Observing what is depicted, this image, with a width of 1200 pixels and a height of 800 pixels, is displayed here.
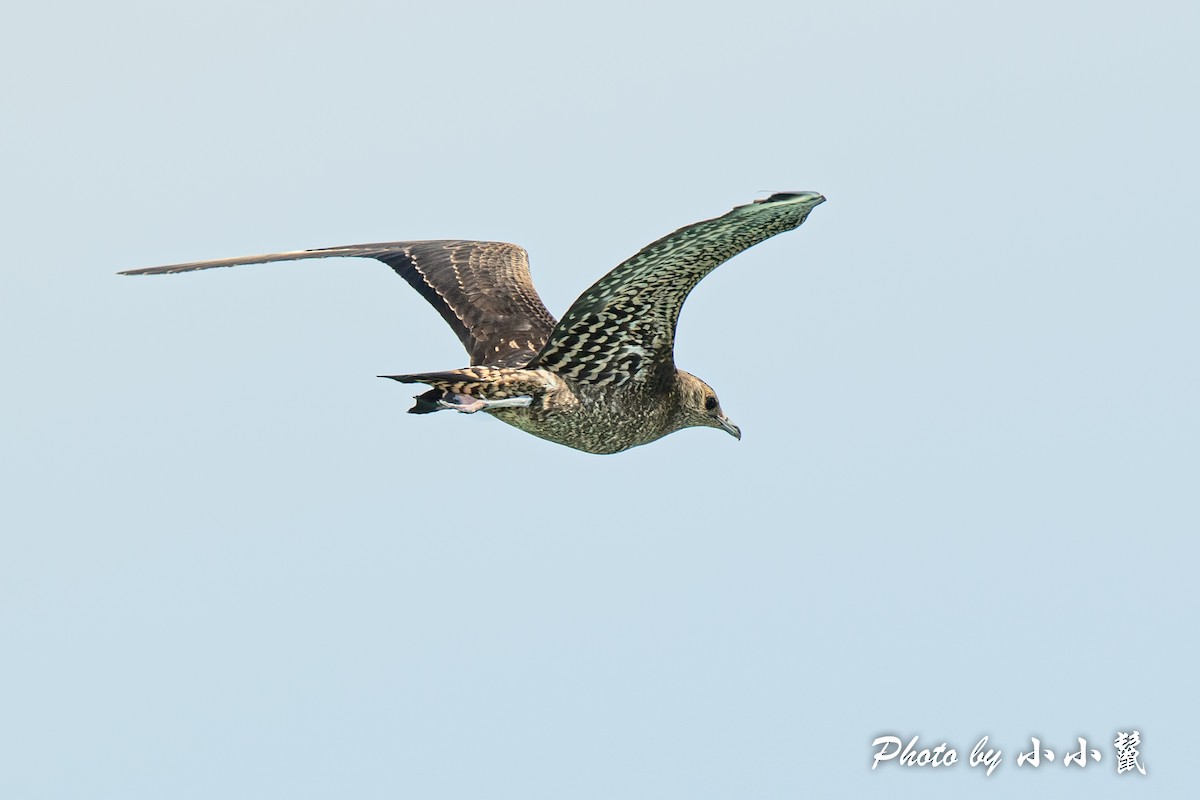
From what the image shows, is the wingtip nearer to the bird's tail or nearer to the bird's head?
the bird's tail

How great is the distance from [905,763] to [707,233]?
15.4 ft

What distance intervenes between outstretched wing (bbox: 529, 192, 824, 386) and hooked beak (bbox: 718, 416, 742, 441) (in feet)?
4.23

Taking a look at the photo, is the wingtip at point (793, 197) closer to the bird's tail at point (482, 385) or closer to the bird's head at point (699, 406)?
the bird's tail at point (482, 385)

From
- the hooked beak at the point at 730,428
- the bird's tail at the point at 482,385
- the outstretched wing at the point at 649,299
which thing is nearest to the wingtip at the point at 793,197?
the outstretched wing at the point at 649,299

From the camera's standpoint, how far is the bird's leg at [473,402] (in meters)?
12.0

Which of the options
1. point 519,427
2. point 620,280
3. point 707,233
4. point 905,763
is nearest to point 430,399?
point 519,427

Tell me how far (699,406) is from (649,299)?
224cm

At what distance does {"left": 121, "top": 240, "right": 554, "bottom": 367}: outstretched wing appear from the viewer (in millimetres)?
13562

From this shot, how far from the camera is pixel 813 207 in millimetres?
9844

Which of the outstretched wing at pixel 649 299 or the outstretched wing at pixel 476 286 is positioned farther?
the outstretched wing at pixel 476 286

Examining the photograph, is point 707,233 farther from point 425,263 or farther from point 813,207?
point 425,263

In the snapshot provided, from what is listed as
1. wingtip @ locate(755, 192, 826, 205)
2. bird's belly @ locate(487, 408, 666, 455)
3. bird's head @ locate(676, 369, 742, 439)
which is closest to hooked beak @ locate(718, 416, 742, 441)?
bird's head @ locate(676, 369, 742, 439)

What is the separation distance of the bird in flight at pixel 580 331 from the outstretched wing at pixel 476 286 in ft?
0.04

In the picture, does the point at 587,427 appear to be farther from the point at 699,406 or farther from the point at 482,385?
the point at 699,406
